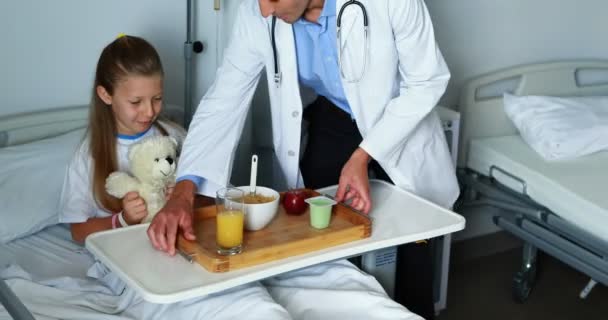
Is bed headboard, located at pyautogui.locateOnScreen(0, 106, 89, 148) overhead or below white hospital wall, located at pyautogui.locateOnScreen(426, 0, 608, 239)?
below

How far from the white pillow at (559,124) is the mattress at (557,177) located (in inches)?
1.7

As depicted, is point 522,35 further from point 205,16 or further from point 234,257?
point 234,257

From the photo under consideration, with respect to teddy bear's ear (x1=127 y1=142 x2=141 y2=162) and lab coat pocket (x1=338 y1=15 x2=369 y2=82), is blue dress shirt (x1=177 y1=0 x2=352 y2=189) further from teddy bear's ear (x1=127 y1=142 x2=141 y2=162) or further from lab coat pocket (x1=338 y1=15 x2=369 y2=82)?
teddy bear's ear (x1=127 y1=142 x2=141 y2=162)

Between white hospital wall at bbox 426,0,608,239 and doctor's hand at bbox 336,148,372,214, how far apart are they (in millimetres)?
1338

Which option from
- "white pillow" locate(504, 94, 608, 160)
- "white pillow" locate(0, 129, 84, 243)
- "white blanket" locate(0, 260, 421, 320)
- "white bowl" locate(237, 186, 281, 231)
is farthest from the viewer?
"white pillow" locate(504, 94, 608, 160)

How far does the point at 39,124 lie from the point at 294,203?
1.00 m

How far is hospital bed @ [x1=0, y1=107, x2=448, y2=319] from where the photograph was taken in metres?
1.78

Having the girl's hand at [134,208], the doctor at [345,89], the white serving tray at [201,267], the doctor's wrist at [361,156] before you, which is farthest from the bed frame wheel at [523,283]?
the girl's hand at [134,208]

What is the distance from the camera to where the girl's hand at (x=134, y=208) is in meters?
2.12

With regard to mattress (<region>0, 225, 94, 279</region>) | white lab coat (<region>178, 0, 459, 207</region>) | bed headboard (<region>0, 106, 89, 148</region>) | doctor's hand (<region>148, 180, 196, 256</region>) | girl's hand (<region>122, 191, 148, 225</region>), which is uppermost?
white lab coat (<region>178, 0, 459, 207</region>)

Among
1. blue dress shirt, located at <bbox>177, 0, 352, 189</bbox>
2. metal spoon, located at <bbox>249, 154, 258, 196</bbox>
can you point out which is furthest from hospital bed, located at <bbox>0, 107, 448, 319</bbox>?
blue dress shirt, located at <bbox>177, 0, 352, 189</bbox>

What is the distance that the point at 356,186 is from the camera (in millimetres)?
2016

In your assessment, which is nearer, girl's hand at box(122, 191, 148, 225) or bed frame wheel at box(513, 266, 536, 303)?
girl's hand at box(122, 191, 148, 225)

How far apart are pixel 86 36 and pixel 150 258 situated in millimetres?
1087
